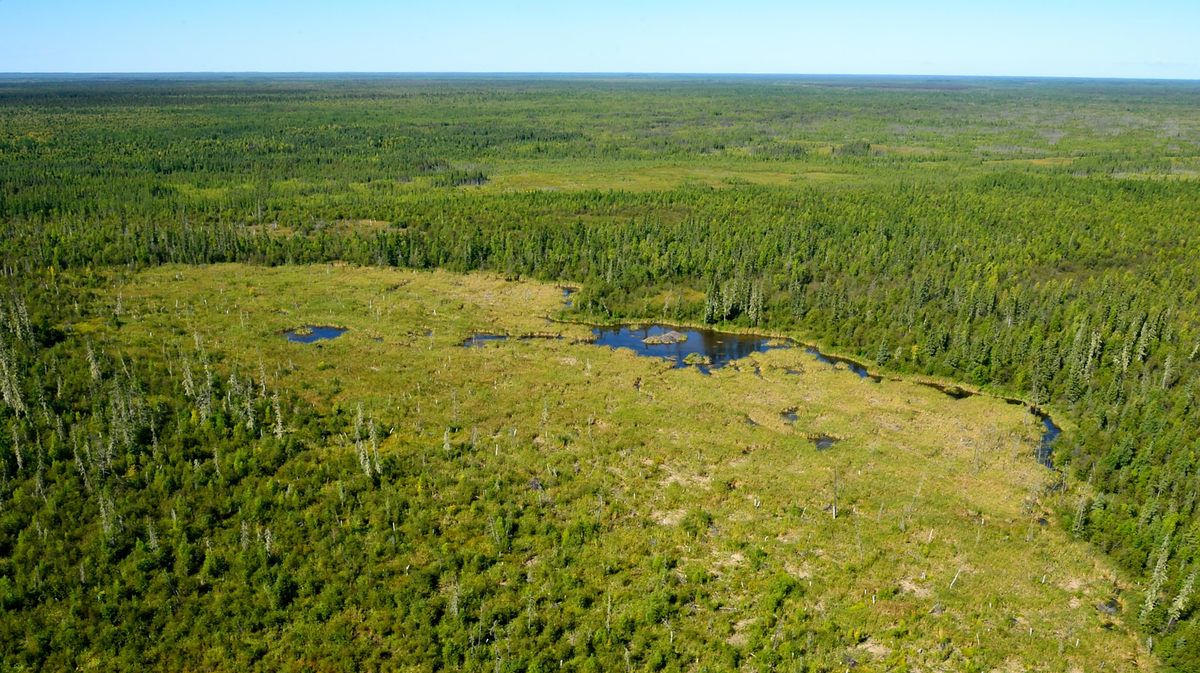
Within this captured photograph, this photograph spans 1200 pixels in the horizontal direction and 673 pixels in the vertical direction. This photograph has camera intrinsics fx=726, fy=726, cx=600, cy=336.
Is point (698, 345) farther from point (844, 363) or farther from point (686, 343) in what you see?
point (844, 363)

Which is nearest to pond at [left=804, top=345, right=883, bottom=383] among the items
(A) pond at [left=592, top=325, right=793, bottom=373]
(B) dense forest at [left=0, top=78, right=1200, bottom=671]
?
(B) dense forest at [left=0, top=78, right=1200, bottom=671]

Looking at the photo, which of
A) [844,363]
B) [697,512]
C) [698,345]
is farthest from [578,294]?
[697,512]

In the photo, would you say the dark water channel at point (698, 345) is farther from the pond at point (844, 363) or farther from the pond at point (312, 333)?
the pond at point (312, 333)

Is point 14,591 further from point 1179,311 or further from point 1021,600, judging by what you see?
point 1179,311

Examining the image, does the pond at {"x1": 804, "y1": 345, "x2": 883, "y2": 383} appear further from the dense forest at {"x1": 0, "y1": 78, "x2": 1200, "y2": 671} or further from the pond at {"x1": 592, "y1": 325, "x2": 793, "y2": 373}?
the pond at {"x1": 592, "y1": 325, "x2": 793, "y2": 373}

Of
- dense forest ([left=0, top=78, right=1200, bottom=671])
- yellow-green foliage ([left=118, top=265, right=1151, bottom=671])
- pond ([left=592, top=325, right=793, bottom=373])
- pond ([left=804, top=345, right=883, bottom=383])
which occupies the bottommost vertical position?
pond ([left=804, top=345, right=883, bottom=383])

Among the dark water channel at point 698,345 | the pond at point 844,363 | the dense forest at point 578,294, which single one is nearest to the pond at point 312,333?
the dense forest at point 578,294

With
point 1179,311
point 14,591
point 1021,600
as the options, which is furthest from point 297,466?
point 1179,311
